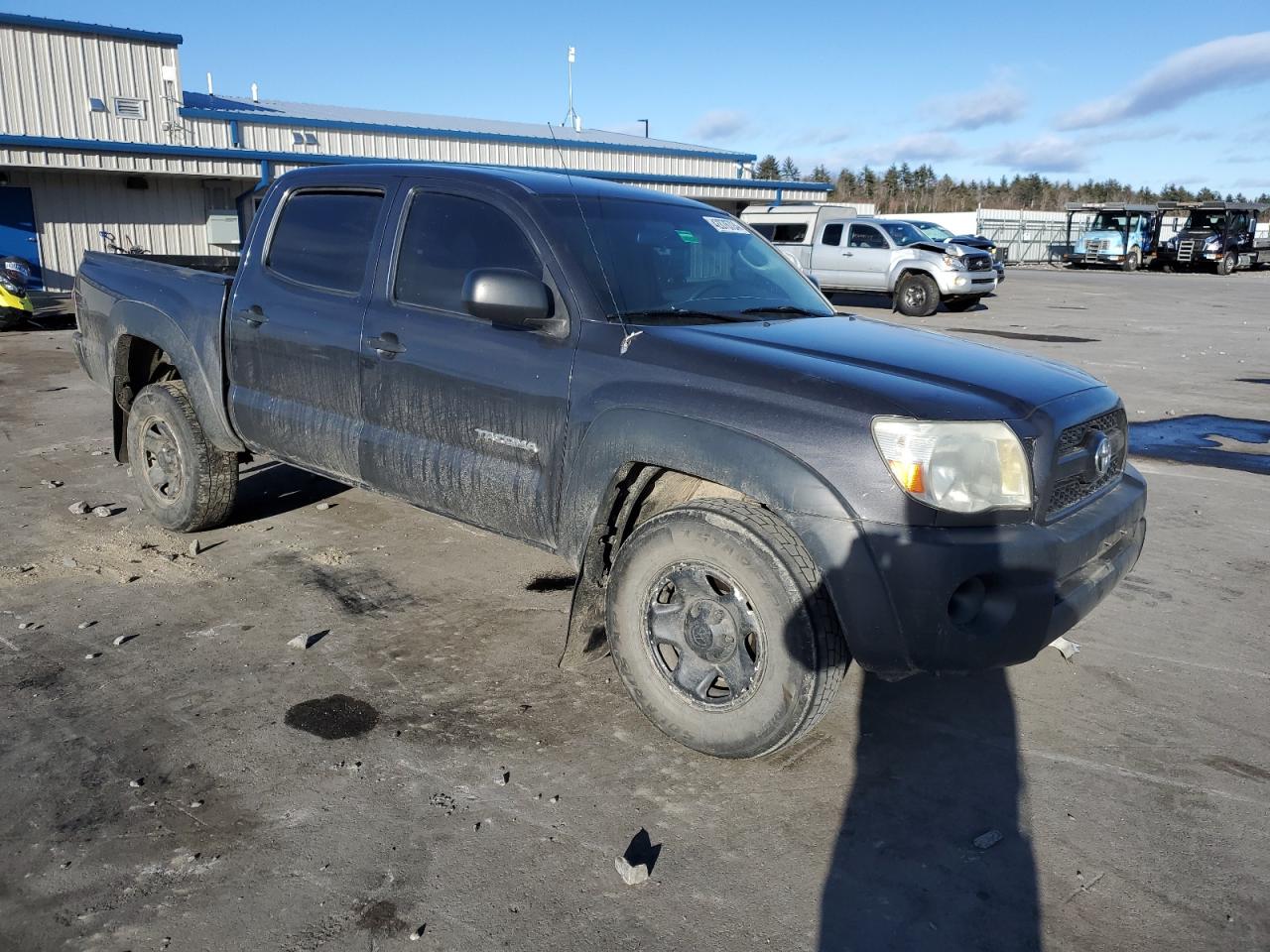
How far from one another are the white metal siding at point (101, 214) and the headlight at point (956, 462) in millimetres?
24166

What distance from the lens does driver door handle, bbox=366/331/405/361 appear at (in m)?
4.13

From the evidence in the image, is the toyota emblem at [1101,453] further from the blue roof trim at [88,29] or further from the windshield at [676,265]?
the blue roof trim at [88,29]

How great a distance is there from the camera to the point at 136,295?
5414mm

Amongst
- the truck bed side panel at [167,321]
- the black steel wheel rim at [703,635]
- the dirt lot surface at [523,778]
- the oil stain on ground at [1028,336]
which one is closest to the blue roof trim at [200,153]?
the oil stain on ground at [1028,336]

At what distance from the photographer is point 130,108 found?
24.5 m

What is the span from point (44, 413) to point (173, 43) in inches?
784

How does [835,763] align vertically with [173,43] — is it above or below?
below

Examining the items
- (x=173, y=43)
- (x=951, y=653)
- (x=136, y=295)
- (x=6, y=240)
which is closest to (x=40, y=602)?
(x=136, y=295)

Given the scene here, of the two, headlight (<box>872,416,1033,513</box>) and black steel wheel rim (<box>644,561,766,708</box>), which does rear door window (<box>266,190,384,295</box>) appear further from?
headlight (<box>872,416,1033,513</box>)

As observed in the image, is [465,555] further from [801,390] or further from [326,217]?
[801,390]

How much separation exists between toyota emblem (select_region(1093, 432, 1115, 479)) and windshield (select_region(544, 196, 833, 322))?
1.36 metres

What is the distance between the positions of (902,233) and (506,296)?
18636 mm

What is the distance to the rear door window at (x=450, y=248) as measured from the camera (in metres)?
3.91

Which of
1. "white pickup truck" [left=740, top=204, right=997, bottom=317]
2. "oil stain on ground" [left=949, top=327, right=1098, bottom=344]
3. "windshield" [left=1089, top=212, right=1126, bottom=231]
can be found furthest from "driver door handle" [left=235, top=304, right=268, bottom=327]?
"windshield" [left=1089, top=212, right=1126, bottom=231]
